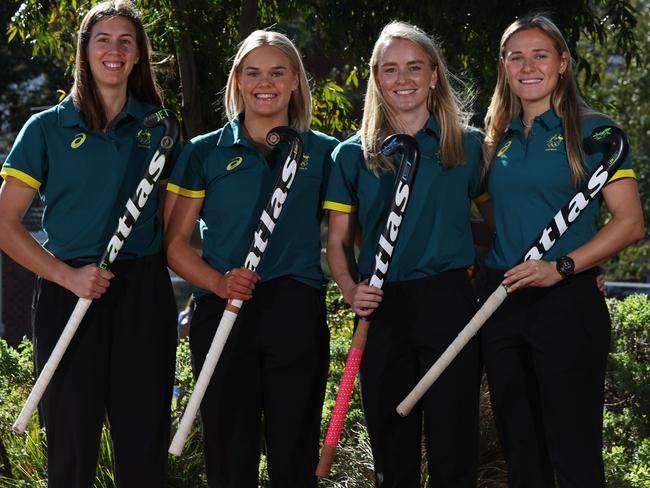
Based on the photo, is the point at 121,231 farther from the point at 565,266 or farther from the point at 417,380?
the point at 565,266

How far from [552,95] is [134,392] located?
1.92 metres

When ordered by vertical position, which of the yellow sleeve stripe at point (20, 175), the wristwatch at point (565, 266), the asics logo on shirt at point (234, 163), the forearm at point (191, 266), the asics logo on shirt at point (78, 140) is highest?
the asics logo on shirt at point (234, 163)

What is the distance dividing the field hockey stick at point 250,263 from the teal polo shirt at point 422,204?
9.2 inches

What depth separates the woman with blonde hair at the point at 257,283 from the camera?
13.9 ft

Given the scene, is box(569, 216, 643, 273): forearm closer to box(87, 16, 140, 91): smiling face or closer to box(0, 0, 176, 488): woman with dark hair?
box(0, 0, 176, 488): woman with dark hair

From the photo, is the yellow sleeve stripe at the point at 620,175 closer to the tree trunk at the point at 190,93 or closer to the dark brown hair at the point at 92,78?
the dark brown hair at the point at 92,78

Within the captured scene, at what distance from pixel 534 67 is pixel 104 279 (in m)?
1.77

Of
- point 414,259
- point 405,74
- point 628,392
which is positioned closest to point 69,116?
point 405,74

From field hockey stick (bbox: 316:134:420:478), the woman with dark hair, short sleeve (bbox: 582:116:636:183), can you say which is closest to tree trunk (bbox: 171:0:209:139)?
the woman with dark hair

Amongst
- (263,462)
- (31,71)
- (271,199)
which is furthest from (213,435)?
(31,71)

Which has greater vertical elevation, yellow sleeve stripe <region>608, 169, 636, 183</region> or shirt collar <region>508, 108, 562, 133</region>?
shirt collar <region>508, 108, 562, 133</region>

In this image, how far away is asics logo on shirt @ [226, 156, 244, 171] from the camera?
4312mm

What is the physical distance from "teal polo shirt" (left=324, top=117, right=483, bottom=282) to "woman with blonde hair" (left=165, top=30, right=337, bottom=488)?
5.8 inches

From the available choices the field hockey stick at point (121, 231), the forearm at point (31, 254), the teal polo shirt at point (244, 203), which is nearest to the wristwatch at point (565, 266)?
the teal polo shirt at point (244, 203)
